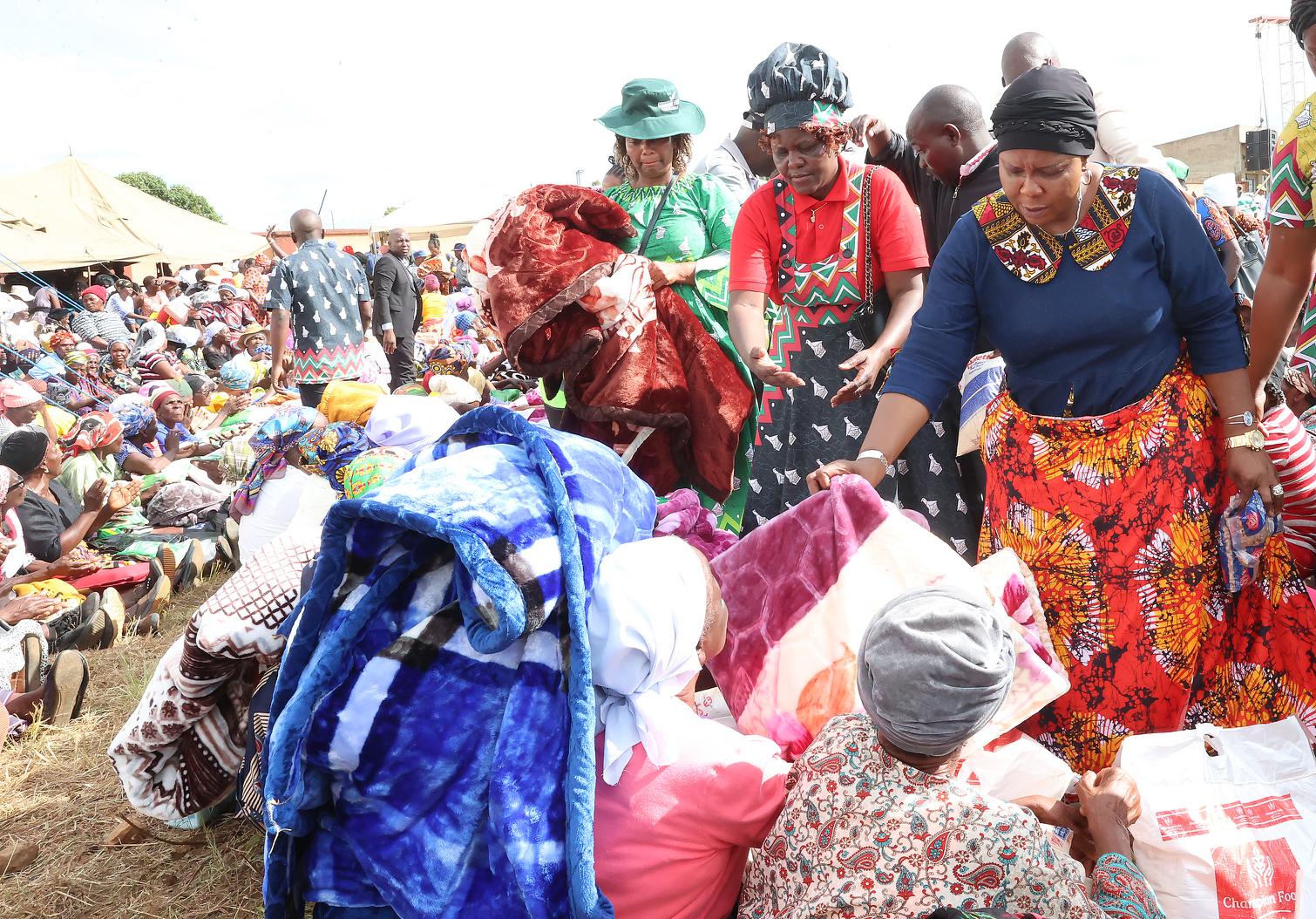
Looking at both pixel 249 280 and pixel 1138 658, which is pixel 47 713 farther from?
pixel 249 280

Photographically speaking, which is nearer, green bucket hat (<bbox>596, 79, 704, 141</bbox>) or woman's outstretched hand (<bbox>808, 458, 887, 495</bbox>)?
woman's outstretched hand (<bbox>808, 458, 887, 495</bbox>)

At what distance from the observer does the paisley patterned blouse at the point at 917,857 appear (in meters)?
1.55

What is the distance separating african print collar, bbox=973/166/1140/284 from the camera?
2279mm

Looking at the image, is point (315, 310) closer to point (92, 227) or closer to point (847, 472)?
point (847, 472)

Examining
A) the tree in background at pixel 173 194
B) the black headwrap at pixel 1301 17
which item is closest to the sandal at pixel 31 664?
the black headwrap at pixel 1301 17

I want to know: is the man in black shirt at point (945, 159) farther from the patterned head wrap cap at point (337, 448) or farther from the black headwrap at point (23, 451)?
the black headwrap at point (23, 451)

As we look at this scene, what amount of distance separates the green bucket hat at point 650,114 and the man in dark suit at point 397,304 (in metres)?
7.21

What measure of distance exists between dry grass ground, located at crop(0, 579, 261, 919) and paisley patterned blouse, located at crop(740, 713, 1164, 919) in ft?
7.06

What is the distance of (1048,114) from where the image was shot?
85.2 inches

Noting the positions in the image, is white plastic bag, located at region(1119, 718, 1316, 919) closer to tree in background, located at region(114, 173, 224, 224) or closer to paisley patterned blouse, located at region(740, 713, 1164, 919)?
paisley patterned blouse, located at region(740, 713, 1164, 919)

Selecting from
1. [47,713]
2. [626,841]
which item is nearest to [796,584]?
[626,841]

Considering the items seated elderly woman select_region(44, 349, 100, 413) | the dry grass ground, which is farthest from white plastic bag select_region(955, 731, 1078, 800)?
seated elderly woman select_region(44, 349, 100, 413)

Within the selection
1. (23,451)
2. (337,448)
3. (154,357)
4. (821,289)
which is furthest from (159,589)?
(154,357)

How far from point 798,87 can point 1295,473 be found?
69.1 inches
